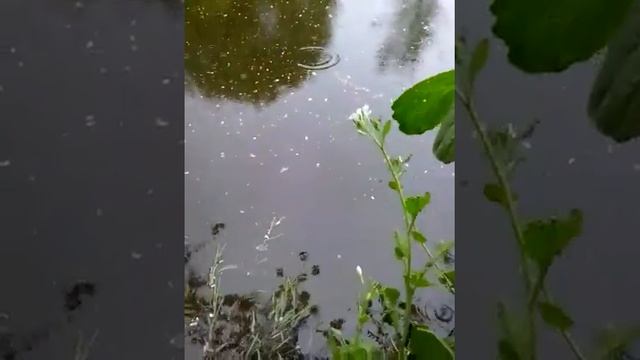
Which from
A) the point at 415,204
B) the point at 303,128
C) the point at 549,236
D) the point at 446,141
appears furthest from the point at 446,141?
the point at 303,128

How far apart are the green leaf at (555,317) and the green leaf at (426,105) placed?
23 cm

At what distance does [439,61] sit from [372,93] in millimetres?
90

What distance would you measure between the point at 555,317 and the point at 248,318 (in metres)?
0.57

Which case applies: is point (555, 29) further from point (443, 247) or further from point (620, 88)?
point (443, 247)

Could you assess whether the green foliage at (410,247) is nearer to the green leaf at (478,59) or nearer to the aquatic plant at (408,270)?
the aquatic plant at (408,270)

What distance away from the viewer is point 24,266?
42 cm

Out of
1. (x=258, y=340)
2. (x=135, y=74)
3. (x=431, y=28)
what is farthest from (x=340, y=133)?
(x=135, y=74)

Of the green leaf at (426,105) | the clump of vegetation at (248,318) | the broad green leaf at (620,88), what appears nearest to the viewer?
the broad green leaf at (620,88)

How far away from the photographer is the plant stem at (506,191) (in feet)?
1.28

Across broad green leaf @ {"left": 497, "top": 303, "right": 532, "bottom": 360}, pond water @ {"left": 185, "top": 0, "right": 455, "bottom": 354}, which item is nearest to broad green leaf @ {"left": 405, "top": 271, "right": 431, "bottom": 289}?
pond water @ {"left": 185, "top": 0, "right": 455, "bottom": 354}

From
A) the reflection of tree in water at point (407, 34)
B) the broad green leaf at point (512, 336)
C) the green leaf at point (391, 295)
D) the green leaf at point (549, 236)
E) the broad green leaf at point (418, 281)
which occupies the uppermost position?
the green leaf at point (549, 236)

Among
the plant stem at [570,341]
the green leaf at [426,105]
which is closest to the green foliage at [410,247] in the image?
the green leaf at [426,105]

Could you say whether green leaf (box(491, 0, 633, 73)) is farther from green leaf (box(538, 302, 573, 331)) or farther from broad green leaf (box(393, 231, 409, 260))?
broad green leaf (box(393, 231, 409, 260))

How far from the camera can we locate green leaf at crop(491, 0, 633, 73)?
0.36 meters
